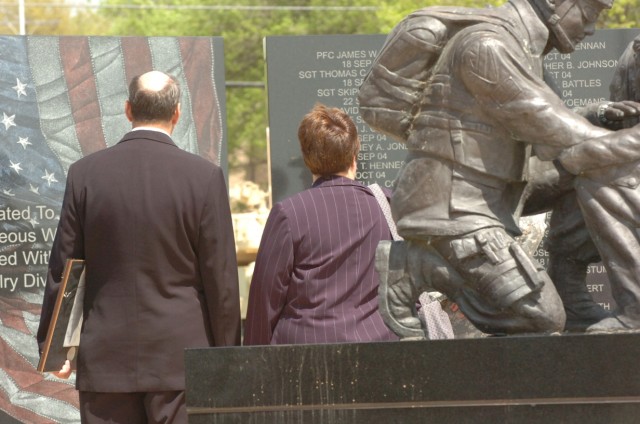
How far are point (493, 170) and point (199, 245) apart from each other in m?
1.05

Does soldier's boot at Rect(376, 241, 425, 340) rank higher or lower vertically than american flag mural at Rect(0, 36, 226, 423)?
lower

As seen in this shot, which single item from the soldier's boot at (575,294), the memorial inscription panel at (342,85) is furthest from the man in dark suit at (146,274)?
the memorial inscription panel at (342,85)

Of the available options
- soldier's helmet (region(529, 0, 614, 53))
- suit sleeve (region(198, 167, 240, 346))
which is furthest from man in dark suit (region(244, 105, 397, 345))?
soldier's helmet (region(529, 0, 614, 53))

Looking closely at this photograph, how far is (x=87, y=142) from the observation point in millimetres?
9273

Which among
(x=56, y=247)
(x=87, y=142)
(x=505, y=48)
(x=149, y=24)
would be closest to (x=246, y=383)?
(x=56, y=247)

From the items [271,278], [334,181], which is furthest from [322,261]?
[334,181]

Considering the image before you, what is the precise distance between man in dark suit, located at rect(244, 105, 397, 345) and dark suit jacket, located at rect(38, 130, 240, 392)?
0.19 meters

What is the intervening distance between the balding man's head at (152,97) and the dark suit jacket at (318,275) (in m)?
0.55

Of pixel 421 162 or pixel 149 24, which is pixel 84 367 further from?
pixel 149 24

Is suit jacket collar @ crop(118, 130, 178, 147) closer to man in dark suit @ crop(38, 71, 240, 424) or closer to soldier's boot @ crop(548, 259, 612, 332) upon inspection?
man in dark suit @ crop(38, 71, 240, 424)

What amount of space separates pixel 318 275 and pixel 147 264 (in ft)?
2.05

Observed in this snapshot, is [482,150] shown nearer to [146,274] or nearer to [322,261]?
[322,261]

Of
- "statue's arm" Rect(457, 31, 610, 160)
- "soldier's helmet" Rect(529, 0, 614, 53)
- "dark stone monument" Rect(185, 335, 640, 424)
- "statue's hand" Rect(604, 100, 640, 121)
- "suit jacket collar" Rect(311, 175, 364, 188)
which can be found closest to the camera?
"dark stone monument" Rect(185, 335, 640, 424)

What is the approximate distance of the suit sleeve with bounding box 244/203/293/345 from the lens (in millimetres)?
4879
